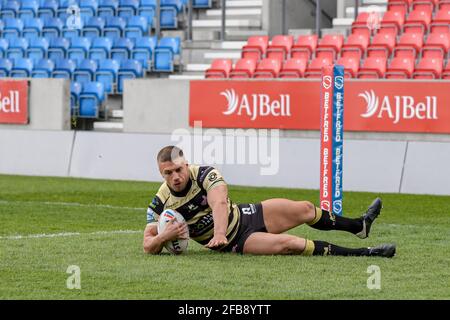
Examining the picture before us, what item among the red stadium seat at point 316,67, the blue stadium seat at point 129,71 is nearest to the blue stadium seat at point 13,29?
the blue stadium seat at point 129,71

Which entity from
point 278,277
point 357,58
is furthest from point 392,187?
point 278,277

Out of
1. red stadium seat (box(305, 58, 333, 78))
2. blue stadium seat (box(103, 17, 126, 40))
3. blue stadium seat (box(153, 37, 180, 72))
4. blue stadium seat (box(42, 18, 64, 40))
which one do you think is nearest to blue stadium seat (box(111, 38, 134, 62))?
blue stadium seat (box(103, 17, 126, 40))

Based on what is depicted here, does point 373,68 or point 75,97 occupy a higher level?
point 373,68

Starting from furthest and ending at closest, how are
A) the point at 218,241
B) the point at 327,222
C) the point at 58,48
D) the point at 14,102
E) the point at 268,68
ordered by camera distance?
the point at 58,48
the point at 14,102
the point at 268,68
the point at 327,222
the point at 218,241

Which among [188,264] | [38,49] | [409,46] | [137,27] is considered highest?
[137,27]

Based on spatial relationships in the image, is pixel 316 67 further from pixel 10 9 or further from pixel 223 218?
Result: pixel 223 218

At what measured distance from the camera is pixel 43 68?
28.7 meters

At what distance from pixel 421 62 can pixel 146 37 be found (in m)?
7.99

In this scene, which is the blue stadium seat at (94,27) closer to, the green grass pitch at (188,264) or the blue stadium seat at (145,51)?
the blue stadium seat at (145,51)

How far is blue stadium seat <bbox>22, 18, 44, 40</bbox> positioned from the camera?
1216 inches

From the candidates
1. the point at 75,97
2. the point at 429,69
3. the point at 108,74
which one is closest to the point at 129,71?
the point at 108,74

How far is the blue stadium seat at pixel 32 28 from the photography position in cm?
3089

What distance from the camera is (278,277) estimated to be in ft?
30.6

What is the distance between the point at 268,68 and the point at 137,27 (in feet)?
18.5
